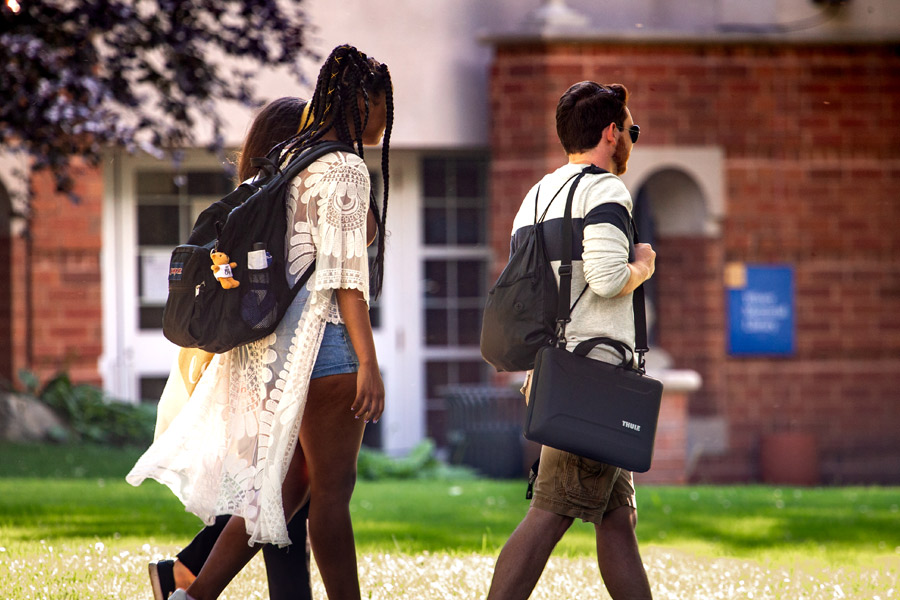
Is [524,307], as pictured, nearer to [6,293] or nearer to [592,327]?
[592,327]

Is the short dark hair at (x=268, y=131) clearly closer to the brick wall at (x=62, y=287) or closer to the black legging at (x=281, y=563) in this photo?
the black legging at (x=281, y=563)

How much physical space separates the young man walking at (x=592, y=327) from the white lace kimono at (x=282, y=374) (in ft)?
1.83

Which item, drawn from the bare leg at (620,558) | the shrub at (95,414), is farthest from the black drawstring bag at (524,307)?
the shrub at (95,414)

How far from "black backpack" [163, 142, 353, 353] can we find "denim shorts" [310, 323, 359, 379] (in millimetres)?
149

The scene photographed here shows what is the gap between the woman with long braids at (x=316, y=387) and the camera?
11.2 ft

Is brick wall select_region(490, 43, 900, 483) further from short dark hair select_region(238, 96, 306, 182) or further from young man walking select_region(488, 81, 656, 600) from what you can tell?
young man walking select_region(488, 81, 656, 600)

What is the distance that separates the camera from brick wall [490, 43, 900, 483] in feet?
41.7

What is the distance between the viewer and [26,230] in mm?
10820

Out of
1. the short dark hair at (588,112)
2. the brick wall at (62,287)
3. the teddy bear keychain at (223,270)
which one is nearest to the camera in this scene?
the teddy bear keychain at (223,270)

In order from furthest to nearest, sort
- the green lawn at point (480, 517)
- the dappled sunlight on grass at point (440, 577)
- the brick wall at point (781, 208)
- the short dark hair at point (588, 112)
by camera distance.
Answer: the brick wall at point (781, 208) → the green lawn at point (480, 517) → the dappled sunlight on grass at point (440, 577) → the short dark hair at point (588, 112)

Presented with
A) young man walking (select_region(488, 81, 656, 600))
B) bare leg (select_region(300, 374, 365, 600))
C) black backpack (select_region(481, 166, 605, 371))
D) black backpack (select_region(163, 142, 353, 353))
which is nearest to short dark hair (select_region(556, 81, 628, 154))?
young man walking (select_region(488, 81, 656, 600))

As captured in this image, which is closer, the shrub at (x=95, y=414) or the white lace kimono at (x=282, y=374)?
the white lace kimono at (x=282, y=374)

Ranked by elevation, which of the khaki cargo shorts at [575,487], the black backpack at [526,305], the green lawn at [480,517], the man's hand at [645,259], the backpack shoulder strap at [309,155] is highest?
the backpack shoulder strap at [309,155]

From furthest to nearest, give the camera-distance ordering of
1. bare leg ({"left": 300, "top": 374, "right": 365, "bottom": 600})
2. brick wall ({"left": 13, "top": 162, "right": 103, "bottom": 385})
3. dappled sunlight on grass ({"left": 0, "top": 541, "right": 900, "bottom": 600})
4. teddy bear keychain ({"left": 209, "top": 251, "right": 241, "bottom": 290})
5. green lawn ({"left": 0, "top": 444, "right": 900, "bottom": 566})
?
brick wall ({"left": 13, "top": 162, "right": 103, "bottom": 385})
green lawn ({"left": 0, "top": 444, "right": 900, "bottom": 566})
dappled sunlight on grass ({"left": 0, "top": 541, "right": 900, "bottom": 600})
bare leg ({"left": 300, "top": 374, "right": 365, "bottom": 600})
teddy bear keychain ({"left": 209, "top": 251, "right": 241, "bottom": 290})
